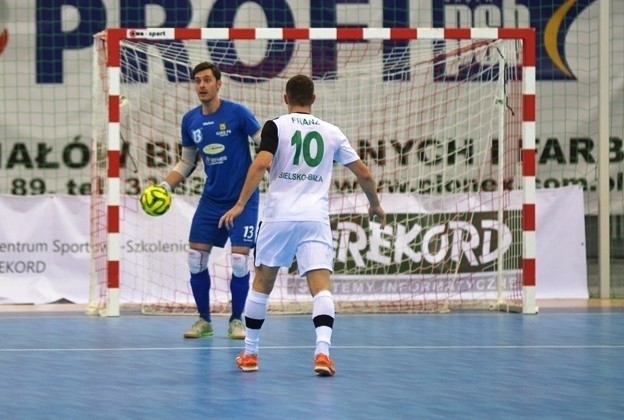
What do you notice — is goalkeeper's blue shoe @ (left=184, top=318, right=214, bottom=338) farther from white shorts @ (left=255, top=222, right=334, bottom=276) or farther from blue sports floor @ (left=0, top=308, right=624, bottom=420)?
white shorts @ (left=255, top=222, right=334, bottom=276)

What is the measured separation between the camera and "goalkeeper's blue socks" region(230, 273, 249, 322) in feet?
36.6

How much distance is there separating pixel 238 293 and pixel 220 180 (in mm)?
991

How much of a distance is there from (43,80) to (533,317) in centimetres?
667

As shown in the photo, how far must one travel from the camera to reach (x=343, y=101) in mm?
15195

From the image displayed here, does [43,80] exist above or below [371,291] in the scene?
above

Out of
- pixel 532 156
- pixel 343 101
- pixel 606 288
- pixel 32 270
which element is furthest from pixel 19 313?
pixel 606 288

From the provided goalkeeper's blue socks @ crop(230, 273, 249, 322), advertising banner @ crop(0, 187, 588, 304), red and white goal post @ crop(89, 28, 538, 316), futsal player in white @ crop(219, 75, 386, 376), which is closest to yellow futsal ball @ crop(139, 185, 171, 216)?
goalkeeper's blue socks @ crop(230, 273, 249, 322)

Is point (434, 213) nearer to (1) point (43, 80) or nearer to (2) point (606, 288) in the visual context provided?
(2) point (606, 288)

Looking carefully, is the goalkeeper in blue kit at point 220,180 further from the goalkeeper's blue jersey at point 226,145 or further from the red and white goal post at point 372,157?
the red and white goal post at point 372,157

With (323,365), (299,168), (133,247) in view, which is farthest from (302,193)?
(133,247)

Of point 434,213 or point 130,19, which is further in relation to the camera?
point 130,19

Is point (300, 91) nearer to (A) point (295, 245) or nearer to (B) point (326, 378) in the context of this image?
(A) point (295, 245)

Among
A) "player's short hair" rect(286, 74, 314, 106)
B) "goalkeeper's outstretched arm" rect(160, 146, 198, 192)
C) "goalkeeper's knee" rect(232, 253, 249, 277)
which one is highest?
"player's short hair" rect(286, 74, 314, 106)

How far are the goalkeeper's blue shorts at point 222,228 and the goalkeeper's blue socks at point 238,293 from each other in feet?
1.05
